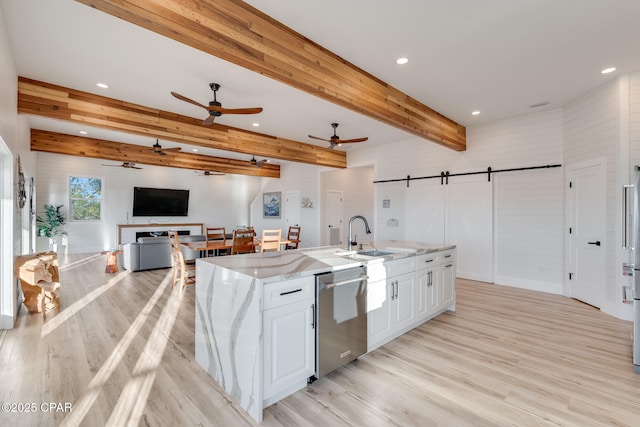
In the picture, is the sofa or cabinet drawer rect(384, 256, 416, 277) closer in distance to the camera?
cabinet drawer rect(384, 256, 416, 277)

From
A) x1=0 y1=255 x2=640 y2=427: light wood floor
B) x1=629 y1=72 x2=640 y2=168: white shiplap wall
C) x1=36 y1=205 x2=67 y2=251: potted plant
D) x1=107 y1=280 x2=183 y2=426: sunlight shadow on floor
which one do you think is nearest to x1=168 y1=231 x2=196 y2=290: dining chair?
x1=0 y1=255 x2=640 y2=427: light wood floor

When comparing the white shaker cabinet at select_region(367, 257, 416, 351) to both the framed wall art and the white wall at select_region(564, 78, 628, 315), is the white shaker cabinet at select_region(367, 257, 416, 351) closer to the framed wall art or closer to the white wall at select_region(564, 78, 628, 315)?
the white wall at select_region(564, 78, 628, 315)

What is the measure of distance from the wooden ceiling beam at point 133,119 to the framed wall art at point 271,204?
3833 mm

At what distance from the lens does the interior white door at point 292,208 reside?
33.2 feet

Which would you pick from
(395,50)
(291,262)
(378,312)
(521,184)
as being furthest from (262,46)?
(521,184)

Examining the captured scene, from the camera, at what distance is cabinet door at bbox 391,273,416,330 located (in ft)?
10.2

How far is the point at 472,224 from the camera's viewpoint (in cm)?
600

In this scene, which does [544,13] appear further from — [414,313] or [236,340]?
[236,340]

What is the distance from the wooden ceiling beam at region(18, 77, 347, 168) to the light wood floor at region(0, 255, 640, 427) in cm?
281

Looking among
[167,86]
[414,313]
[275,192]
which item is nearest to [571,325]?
[414,313]

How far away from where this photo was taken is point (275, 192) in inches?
441

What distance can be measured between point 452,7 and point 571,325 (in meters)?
3.85

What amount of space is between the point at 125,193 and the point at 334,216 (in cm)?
704

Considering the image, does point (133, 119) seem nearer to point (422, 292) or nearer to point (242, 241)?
point (242, 241)
